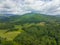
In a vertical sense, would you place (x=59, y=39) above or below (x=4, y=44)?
below

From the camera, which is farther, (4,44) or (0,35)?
(0,35)

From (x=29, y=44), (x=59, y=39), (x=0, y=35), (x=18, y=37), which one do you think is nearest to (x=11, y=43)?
(x=29, y=44)

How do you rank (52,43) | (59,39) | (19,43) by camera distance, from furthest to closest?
(59,39)
(52,43)
(19,43)

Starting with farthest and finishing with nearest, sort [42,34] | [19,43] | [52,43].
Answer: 1. [42,34]
2. [52,43]
3. [19,43]

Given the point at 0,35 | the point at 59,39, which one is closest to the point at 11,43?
the point at 0,35

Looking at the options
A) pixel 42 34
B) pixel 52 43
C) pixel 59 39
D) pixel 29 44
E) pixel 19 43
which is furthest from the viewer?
pixel 42 34

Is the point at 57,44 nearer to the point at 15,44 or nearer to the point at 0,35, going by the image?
the point at 15,44

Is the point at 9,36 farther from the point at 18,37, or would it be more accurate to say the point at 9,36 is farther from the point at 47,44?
the point at 47,44

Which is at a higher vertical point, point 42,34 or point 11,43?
point 11,43

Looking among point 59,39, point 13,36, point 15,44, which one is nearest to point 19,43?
point 15,44
